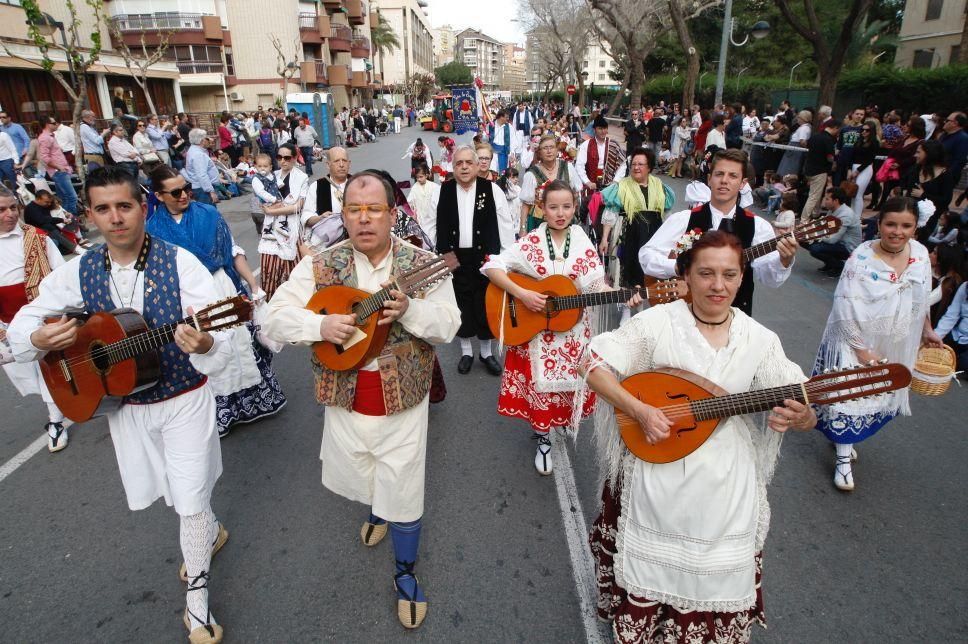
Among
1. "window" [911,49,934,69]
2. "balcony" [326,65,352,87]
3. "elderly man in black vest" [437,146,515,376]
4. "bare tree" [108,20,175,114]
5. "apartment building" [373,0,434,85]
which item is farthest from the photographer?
"apartment building" [373,0,434,85]

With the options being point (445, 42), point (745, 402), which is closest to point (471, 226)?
point (745, 402)

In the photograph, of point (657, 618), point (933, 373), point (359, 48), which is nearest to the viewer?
point (657, 618)

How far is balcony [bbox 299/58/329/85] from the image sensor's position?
148ft

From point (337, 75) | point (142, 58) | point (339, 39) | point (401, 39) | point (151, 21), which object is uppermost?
point (401, 39)

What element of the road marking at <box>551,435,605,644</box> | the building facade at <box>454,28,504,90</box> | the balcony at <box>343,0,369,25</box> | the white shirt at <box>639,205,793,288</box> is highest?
the building facade at <box>454,28,504,90</box>

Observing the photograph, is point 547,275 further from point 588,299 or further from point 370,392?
point 370,392

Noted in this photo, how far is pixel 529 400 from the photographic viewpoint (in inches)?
157

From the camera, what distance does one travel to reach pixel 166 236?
13.1 feet

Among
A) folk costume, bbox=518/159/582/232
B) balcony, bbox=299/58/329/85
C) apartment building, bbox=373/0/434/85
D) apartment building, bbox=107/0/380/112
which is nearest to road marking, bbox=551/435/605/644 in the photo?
folk costume, bbox=518/159/582/232

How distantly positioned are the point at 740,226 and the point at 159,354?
11.4 feet

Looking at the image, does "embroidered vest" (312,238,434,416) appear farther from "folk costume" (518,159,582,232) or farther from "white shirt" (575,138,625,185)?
"white shirt" (575,138,625,185)

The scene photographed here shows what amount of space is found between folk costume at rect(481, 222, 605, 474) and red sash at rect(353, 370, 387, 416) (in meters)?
1.51

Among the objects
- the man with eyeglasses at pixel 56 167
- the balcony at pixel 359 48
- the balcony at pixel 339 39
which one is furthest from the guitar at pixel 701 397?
the balcony at pixel 359 48

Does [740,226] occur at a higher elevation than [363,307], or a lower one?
higher
